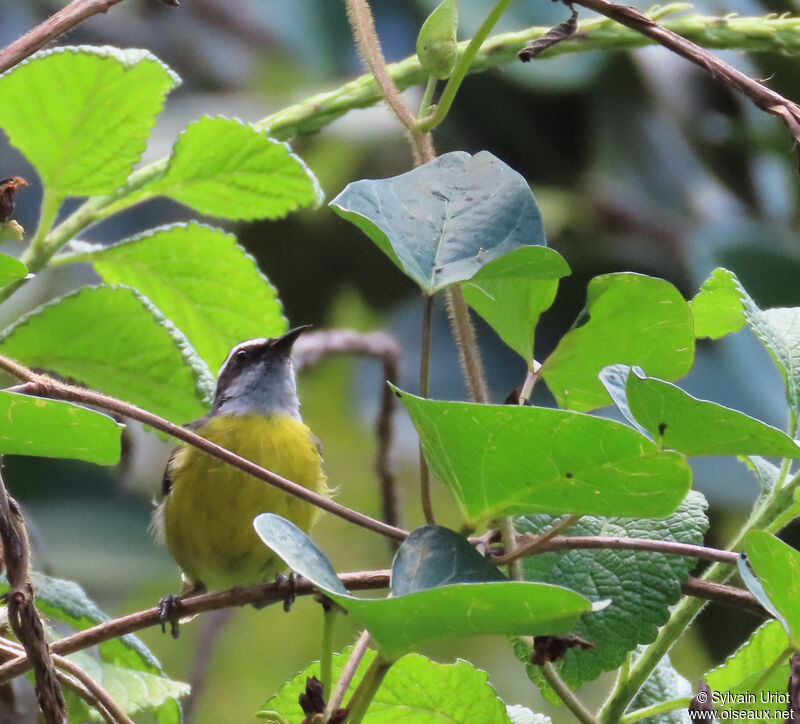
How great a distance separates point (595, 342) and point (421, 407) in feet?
0.91

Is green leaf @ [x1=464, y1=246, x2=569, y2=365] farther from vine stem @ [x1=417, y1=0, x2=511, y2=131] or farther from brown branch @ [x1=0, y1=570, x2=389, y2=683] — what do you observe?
brown branch @ [x1=0, y1=570, x2=389, y2=683]

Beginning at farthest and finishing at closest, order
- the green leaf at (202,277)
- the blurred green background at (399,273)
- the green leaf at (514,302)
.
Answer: the blurred green background at (399,273) < the green leaf at (202,277) < the green leaf at (514,302)

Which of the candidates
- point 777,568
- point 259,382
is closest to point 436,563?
point 777,568

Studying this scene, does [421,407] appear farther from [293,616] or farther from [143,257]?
[293,616]

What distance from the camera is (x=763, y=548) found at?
1007 millimetres

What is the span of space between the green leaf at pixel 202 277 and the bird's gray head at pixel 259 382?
1.00m

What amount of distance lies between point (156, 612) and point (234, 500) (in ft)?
4.36

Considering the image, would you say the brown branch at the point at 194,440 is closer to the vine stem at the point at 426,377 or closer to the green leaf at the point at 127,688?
the vine stem at the point at 426,377

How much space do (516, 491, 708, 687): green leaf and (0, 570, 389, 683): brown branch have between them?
0.74 ft

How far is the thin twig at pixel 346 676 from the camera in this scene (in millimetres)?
1047

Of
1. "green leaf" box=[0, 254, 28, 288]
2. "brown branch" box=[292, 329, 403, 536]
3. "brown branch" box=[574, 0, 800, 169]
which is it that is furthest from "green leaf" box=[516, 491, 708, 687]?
"brown branch" box=[292, 329, 403, 536]

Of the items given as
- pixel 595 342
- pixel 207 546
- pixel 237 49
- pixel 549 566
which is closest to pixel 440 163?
pixel 595 342

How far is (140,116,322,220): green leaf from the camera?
1.65 metres

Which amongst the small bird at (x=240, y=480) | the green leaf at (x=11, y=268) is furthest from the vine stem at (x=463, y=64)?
the small bird at (x=240, y=480)
